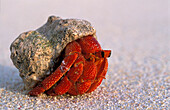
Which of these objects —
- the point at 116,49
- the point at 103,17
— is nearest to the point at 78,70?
the point at 116,49

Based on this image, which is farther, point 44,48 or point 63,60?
point 44,48

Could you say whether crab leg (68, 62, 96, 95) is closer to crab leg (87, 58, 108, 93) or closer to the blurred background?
crab leg (87, 58, 108, 93)

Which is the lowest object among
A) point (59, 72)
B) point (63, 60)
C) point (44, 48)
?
point (59, 72)

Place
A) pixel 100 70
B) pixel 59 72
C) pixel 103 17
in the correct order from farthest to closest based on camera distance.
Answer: pixel 103 17, pixel 100 70, pixel 59 72

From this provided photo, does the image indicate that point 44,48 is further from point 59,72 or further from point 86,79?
point 86,79

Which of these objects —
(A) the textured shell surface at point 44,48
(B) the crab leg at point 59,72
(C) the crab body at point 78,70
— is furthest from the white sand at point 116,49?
(A) the textured shell surface at point 44,48

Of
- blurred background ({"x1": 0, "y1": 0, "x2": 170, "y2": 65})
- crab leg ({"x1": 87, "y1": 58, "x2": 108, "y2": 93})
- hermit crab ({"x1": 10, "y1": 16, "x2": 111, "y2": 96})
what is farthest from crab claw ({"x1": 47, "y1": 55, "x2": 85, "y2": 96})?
blurred background ({"x1": 0, "y1": 0, "x2": 170, "y2": 65})

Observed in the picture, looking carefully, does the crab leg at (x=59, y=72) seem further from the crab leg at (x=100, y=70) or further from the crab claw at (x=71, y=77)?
the crab leg at (x=100, y=70)
